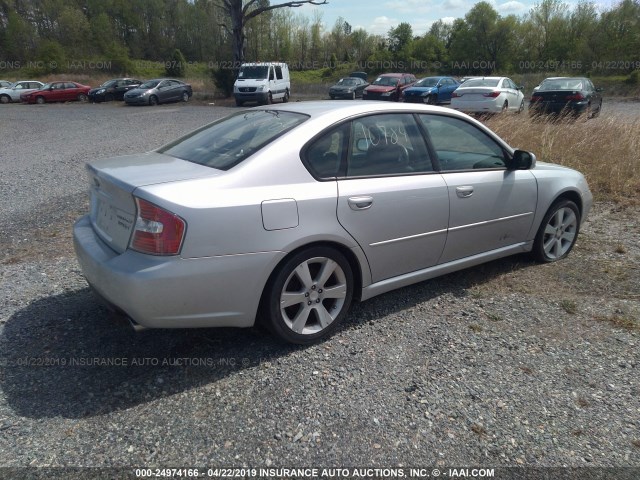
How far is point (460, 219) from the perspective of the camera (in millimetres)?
3961

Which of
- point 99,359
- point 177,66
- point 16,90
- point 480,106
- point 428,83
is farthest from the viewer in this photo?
point 177,66

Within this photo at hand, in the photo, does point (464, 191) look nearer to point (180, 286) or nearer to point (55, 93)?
point (180, 286)

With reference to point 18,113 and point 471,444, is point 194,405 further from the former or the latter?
point 18,113

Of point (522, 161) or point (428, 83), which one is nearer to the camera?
point (522, 161)

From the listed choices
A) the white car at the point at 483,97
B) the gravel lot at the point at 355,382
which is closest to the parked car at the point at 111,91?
the white car at the point at 483,97

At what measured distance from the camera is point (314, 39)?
77438 millimetres

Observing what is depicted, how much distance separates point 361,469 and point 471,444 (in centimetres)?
60

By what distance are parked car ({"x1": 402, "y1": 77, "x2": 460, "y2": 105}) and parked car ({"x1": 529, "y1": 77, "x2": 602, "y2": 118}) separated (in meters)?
8.46

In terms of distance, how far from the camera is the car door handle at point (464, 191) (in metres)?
3.92

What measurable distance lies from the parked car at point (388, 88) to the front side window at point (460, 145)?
22948mm

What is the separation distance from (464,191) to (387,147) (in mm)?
763

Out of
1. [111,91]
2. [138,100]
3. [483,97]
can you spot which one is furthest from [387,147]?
[111,91]

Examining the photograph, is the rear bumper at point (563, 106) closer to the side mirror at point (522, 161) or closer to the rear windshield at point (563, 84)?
the rear windshield at point (563, 84)

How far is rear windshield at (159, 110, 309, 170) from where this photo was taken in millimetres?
3281
